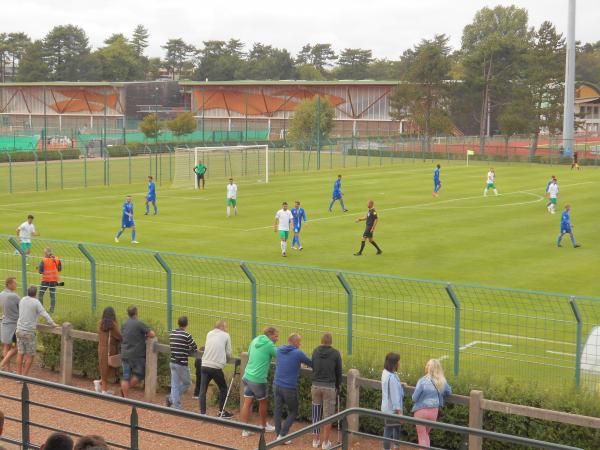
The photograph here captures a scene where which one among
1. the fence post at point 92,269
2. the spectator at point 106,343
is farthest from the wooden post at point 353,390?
the fence post at point 92,269

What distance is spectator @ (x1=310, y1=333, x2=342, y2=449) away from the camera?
12.7 m

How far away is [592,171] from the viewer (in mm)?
69875

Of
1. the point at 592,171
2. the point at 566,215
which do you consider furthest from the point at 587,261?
the point at 592,171

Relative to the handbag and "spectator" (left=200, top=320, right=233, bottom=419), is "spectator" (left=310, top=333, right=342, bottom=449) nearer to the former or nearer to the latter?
"spectator" (left=200, top=320, right=233, bottom=419)

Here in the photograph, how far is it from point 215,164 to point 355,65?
126084 millimetres

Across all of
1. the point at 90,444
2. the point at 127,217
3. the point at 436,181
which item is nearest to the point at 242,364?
the point at 90,444

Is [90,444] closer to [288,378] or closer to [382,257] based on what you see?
[288,378]

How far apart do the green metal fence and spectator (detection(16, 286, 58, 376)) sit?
1.77 m

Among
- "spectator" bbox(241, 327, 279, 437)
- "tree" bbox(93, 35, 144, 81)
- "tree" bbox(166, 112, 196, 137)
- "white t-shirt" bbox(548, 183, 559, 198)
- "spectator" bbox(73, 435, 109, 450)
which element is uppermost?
"tree" bbox(93, 35, 144, 81)

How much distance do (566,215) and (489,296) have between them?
35.0 feet

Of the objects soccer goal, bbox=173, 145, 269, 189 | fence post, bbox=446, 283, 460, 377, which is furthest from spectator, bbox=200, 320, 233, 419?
soccer goal, bbox=173, 145, 269, 189

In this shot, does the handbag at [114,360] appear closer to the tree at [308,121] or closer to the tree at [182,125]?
the tree at [308,121]

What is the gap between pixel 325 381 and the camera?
12.8m

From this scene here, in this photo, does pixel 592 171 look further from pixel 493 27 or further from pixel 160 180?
pixel 493 27
